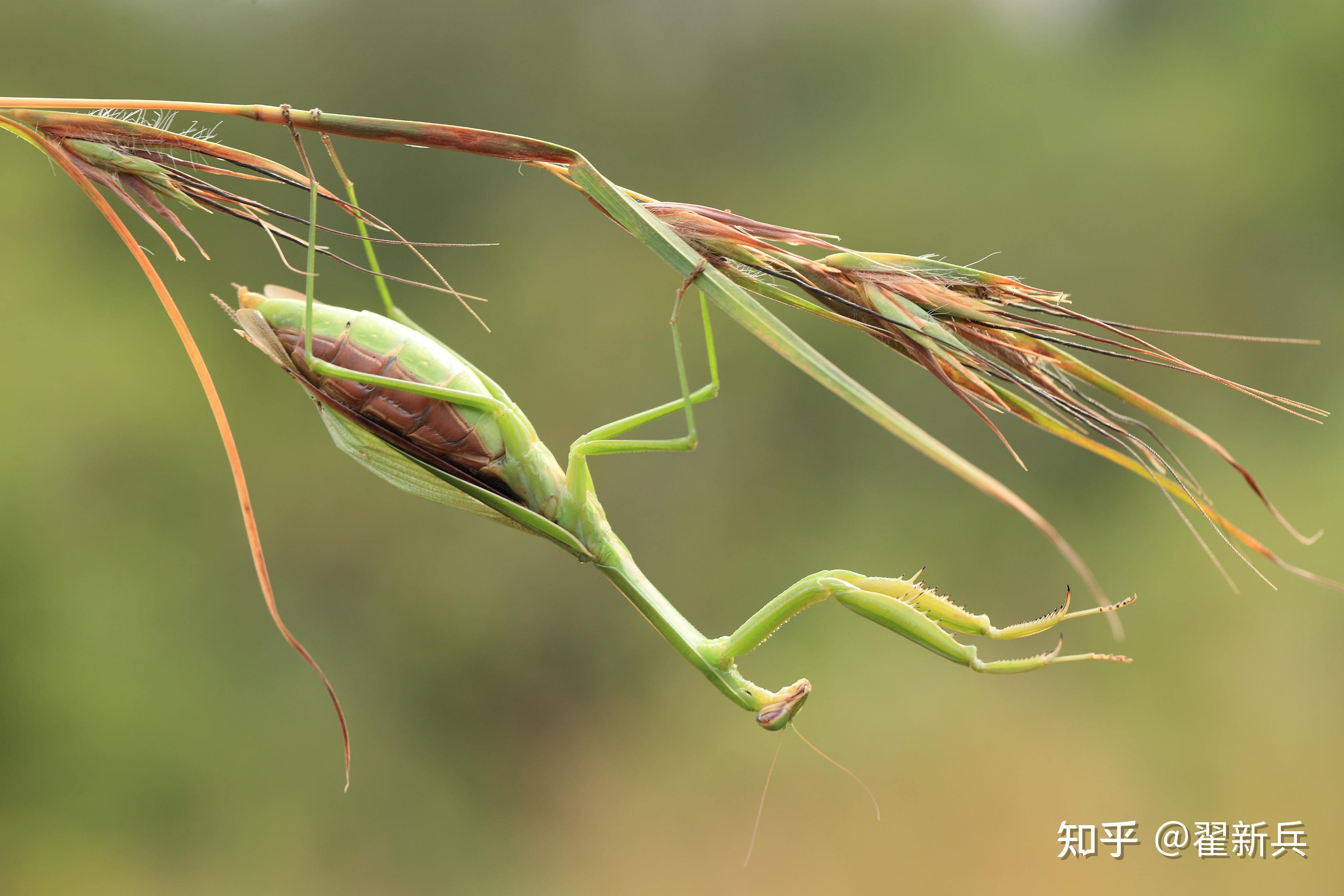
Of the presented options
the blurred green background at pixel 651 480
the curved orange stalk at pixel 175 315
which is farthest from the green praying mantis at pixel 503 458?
the blurred green background at pixel 651 480

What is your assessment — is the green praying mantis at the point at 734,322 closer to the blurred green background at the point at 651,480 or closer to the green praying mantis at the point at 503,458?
the green praying mantis at the point at 503,458

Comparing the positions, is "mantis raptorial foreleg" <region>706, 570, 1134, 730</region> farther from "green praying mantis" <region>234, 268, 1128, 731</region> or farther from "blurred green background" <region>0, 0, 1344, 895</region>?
"blurred green background" <region>0, 0, 1344, 895</region>

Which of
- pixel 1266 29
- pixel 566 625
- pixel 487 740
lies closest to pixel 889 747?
pixel 566 625

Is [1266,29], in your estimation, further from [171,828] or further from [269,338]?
[171,828]

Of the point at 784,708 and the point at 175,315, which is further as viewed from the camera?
the point at 784,708

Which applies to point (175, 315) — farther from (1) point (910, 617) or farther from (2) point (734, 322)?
(1) point (910, 617)

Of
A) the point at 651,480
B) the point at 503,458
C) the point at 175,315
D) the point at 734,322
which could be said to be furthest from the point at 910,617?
the point at 651,480
